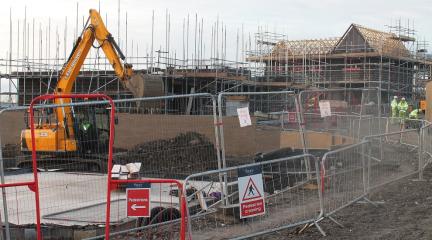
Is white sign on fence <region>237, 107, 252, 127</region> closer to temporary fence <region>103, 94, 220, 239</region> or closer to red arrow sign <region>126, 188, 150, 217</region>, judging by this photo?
temporary fence <region>103, 94, 220, 239</region>

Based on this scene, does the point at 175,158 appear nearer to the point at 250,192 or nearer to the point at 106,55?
the point at 250,192

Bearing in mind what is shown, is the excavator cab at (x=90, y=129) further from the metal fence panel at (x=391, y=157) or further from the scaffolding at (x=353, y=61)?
the scaffolding at (x=353, y=61)

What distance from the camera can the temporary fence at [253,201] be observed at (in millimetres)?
7196

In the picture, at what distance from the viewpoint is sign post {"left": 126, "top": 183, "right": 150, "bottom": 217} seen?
21.0 ft

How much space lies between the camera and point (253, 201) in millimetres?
7195

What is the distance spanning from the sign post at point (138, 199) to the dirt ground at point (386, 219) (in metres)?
1.99

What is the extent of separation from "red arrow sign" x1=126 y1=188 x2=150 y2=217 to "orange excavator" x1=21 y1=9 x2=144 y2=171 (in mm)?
7659

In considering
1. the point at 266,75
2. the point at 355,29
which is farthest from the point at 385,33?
the point at 266,75

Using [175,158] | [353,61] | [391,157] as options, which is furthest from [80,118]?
[353,61]

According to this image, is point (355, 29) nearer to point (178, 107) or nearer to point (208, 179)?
point (178, 107)

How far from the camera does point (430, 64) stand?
51.4 m

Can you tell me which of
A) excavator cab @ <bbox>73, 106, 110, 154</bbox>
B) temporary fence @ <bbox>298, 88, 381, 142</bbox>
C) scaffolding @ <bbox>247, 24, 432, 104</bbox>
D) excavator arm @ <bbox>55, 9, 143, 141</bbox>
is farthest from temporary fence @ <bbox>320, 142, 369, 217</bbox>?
scaffolding @ <bbox>247, 24, 432, 104</bbox>

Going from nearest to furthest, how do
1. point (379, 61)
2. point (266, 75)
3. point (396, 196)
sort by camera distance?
1. point (396, 196)
2. point (266, 75)
3. point (379, 61)

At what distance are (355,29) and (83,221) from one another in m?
44.9
